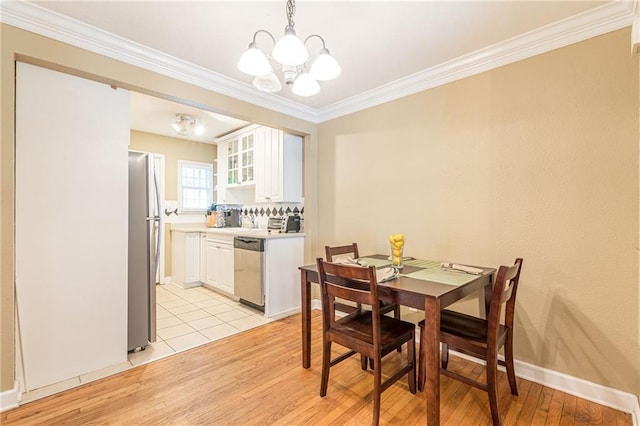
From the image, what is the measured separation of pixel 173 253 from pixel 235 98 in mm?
3177

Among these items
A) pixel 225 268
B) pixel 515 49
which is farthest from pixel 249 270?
pixel 515 49

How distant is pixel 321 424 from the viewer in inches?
66.7

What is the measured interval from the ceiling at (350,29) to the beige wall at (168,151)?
283cm

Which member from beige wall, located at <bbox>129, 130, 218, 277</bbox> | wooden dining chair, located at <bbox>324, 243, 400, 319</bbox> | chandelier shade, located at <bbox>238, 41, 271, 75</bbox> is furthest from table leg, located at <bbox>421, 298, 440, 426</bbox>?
beige wall, located at <bbox>129, 130, 218, 277</bbox>

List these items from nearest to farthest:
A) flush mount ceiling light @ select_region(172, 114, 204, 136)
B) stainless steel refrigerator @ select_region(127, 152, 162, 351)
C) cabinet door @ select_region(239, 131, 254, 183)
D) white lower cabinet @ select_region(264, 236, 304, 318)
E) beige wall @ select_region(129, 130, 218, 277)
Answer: stainless steel refrigerator @ select_region(127, 152, 162, 351), white lower cabinet @ select_region(264, 236, 304, 318), flush mount ceiling light @ select_region(172, 114, 204, 136), cabinet door @ select_region(239, 131, 254, 183), beige wall @ select_region(129, 130, 218, 277)

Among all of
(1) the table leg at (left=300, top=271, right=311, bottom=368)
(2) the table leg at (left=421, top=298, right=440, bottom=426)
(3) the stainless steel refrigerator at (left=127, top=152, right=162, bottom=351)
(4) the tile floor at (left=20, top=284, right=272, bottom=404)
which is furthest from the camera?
(3) the stainless steel refrigerator at (left=127, top=152, right=162, bottom=351)

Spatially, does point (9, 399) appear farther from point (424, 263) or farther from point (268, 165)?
point (268, 165)

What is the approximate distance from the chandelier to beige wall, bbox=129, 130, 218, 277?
3944 millimetres

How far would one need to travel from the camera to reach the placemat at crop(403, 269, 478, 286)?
1831mm

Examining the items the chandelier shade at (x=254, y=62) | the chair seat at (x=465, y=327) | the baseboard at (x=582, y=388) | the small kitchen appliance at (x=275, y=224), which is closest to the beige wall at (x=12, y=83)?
the chandelier shade at (x=254, y=62)

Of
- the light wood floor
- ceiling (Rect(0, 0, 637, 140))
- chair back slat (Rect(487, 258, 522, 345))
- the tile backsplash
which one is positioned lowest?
the light wood floor

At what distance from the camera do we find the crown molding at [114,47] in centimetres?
180

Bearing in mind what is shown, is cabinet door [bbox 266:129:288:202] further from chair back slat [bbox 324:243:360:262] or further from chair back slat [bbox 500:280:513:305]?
chair back slat [bbox 500:280:513:305]

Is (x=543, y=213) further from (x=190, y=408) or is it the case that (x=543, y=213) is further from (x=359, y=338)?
(x=190, y=408)
